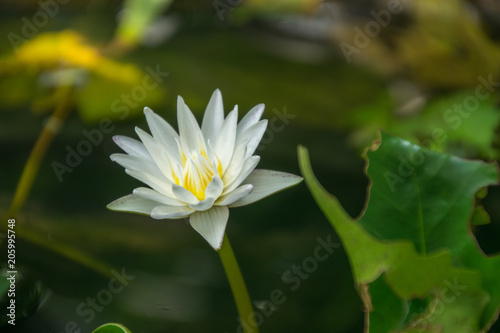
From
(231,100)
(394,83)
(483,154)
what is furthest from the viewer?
(394,83)

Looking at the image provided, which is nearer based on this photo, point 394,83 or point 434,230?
point 434,230

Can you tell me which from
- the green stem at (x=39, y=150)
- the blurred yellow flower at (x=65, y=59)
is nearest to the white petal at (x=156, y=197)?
the green stem at (x=39, y=150)

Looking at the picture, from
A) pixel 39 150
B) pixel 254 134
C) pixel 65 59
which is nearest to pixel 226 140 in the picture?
pixel 254 134

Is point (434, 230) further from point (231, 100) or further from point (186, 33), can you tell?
point (186, 33)

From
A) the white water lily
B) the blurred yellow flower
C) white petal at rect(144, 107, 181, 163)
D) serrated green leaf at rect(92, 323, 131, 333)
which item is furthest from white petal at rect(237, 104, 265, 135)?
the blurred yellow flower

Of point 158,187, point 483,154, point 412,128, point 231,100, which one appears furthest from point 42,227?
point 483,154

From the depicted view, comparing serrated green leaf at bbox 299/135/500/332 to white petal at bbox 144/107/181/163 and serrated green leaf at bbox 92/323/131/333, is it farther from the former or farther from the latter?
serrated green leaf at bbox 92/323/131/333

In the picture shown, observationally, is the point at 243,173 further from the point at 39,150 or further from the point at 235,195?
the point at 39,150
